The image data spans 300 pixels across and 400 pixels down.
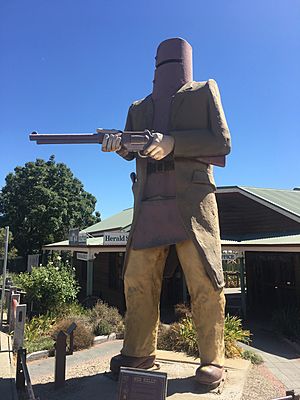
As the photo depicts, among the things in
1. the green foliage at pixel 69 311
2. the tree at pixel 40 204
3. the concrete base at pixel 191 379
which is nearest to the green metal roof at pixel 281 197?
the green foliage at pixel 69 311

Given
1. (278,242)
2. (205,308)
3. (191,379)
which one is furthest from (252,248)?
(205,308)

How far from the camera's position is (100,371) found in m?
4.88

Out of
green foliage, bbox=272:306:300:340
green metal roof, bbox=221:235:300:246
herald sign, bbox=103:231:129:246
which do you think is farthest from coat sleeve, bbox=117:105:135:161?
green foliage, bbox=272:306:300:340

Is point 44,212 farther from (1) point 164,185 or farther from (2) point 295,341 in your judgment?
(1) point 164,185

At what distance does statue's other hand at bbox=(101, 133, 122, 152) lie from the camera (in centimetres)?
354

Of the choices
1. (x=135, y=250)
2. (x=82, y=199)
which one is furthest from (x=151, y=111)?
(x=82, y=199)

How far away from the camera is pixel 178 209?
3945 mm

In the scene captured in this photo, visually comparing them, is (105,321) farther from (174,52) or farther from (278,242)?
(174,52)

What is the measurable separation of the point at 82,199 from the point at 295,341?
20566 mm

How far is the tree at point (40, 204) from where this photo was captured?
2391 cm

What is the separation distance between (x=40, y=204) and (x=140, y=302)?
2107 cm

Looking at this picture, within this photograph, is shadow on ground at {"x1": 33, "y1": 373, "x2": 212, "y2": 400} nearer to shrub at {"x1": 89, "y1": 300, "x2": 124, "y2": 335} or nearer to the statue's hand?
the statue's hand

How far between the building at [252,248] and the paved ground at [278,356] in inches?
75.4

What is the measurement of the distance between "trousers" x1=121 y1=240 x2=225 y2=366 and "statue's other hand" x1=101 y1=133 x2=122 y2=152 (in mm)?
1226
